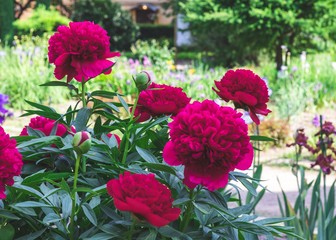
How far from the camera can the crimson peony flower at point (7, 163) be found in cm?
115

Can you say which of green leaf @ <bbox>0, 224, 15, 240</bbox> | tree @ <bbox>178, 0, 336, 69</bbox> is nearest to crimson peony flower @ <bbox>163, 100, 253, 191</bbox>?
green leaf @ <bbox>0, 224, 15, 240</bbox>

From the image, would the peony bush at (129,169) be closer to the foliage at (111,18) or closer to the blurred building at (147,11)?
the foliage at (111,18)

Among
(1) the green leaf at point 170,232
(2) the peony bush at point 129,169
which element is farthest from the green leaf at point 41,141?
(1) the green leaf at point 170,232

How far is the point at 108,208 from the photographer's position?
1.29 meters

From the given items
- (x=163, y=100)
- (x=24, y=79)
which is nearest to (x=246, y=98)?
(x=163, y=100)

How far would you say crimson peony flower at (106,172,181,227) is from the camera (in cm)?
104

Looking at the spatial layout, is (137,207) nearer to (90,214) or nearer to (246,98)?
(90,214)

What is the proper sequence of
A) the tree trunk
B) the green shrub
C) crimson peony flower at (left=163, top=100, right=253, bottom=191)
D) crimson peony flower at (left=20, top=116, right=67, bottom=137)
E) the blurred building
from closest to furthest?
crimson peony flower at (left=163, top=100, right=253, bottom=191) → crimson peony flower at (left=20, top=116, right=67, bottom=137) → the tree trunk → the green shrub → the blurred building

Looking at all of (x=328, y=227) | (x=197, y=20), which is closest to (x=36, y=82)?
(x=197, y=20)

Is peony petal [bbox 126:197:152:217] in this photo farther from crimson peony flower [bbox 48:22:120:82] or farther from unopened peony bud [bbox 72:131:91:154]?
crimson peony flower [bbox 48:22:120:82]

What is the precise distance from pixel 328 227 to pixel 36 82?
6.50m

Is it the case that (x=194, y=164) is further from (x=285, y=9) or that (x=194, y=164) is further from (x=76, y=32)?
(x=285, y=9)

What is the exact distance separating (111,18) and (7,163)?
692 inches

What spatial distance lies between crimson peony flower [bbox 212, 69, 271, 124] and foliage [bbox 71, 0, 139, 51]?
16637mm
